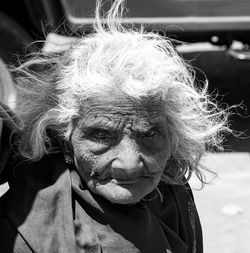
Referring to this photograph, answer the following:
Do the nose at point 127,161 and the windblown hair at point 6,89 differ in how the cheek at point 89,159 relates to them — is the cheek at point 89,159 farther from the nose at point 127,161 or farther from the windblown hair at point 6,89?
→ the windblown hair at point 6,89

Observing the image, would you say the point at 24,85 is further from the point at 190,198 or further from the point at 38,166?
the point at 190,198

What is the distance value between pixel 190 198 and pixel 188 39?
4.76 metres

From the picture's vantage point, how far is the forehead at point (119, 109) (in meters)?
1.80

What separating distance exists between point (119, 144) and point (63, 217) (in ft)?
0.83

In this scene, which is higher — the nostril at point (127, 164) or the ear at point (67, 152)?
the nostril at point (127, 164)

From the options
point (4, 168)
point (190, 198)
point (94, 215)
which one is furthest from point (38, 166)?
point (190, 198)

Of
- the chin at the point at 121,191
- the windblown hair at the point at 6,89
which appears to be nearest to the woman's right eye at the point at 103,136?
the chin at the point at 121,191

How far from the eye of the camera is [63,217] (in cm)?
183

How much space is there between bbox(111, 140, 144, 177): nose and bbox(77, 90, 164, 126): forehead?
2.7 inches

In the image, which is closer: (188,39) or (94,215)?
(94,215)

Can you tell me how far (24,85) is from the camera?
2.02m

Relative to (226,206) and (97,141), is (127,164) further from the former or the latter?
(226,206)

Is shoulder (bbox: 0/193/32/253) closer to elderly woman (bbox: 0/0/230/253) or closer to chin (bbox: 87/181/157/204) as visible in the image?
elderly woman (bbox: 0/0/230/253)

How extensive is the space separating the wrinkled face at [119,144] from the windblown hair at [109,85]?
4cm
